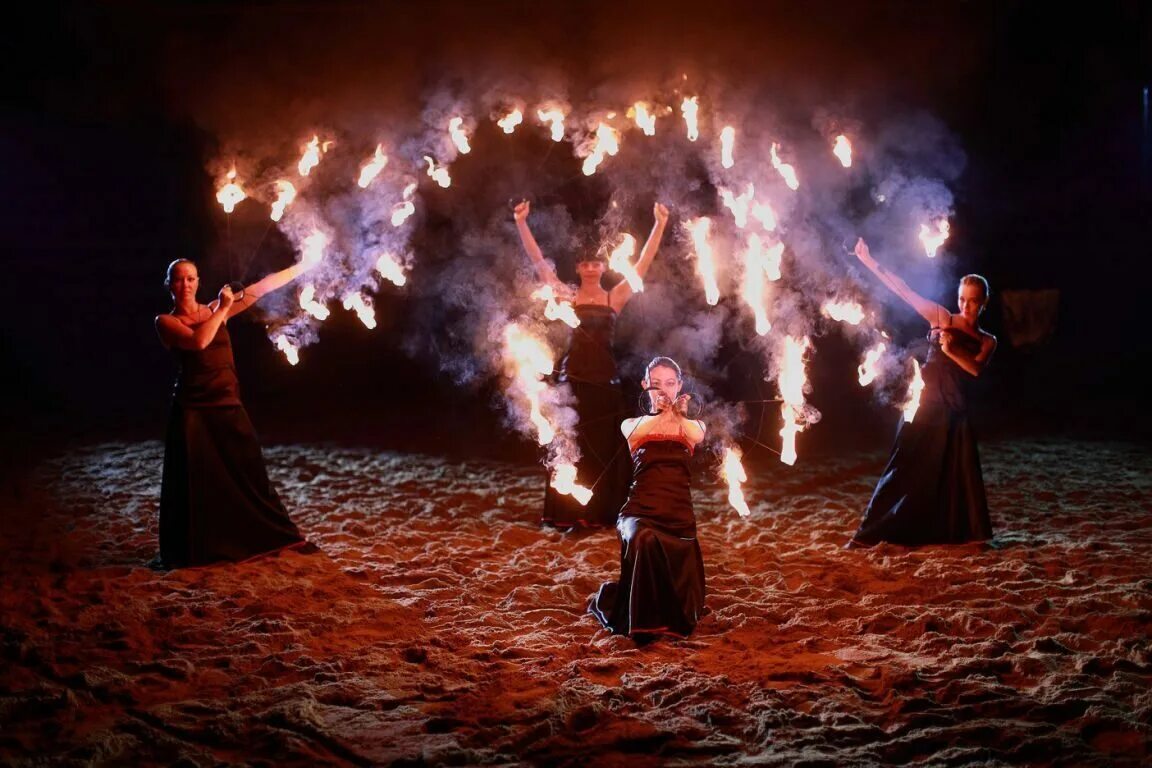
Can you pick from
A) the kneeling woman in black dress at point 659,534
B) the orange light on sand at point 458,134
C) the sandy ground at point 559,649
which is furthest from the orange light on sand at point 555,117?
the kneeling woman in black dress at point 659,534

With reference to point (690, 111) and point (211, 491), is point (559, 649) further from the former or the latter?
point (690, 111)

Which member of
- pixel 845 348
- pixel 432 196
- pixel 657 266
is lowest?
pixel 845 348

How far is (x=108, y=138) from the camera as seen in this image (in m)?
13.9

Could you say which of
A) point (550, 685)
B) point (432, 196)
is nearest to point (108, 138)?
point (432, 196)

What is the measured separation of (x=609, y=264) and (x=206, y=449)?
393cm

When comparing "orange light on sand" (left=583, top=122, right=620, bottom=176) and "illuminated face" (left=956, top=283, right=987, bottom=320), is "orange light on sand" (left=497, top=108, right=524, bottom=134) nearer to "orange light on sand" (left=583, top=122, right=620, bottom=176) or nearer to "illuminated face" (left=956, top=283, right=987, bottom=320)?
"orange light on sand" (left=583, top=122, right=620, bottom=176)

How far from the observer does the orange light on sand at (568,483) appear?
694 cm

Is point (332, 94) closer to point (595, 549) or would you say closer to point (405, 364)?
point (405, 364)

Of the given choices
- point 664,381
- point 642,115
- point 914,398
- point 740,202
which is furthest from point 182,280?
point 914,398

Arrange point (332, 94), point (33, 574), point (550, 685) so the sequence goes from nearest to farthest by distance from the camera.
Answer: point (550, 685)
point (33, 574)
point (332, 94)

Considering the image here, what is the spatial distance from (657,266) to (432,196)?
4212mm

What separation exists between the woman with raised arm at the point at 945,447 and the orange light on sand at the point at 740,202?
86.0 inches

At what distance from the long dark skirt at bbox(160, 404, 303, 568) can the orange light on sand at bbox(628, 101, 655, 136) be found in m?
4.96

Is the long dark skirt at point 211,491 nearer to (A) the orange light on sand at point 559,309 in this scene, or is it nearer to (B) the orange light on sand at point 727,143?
(A) the orange light on sand at point 559,309
